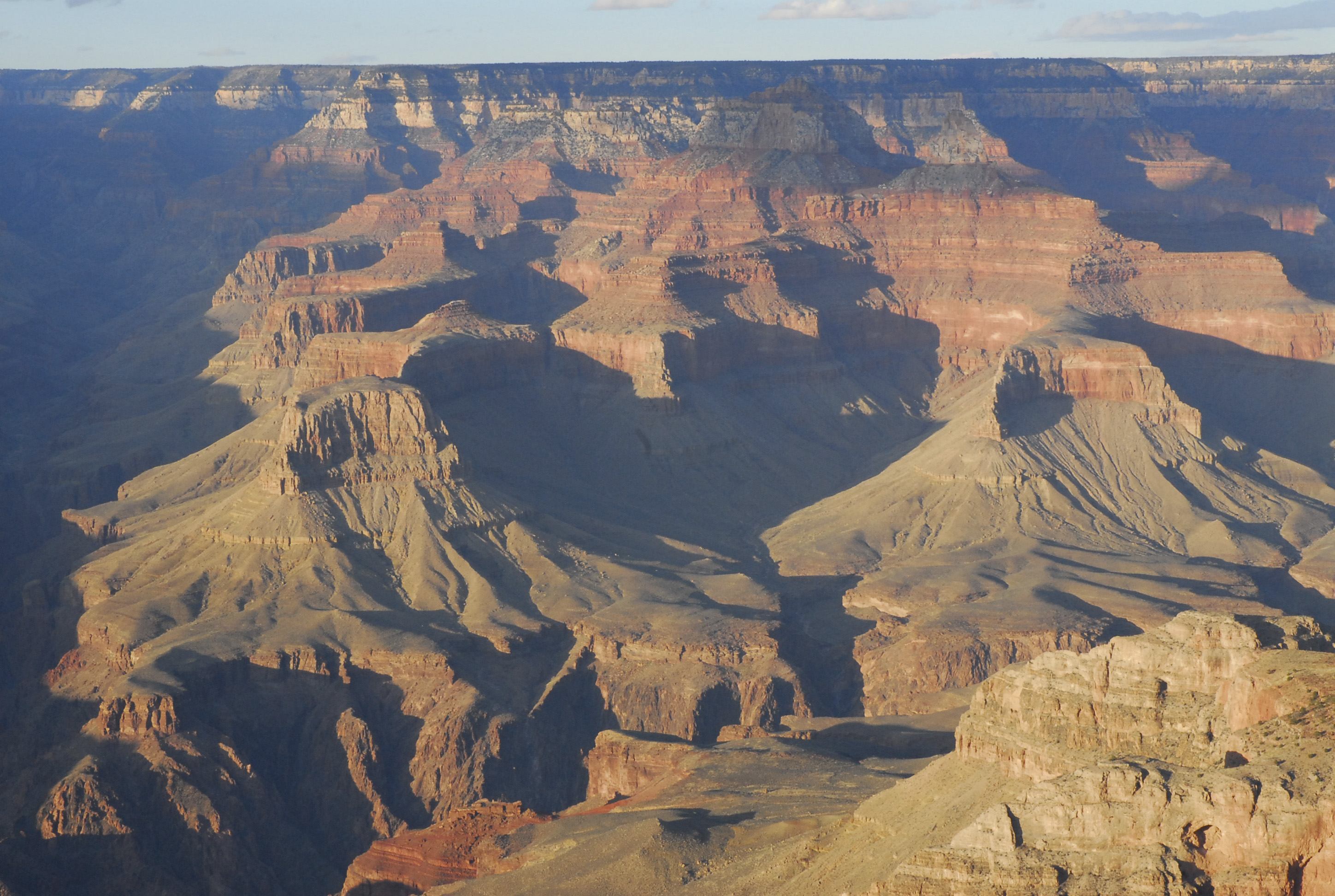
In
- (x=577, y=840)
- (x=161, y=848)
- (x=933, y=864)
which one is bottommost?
(x=161, y=848)

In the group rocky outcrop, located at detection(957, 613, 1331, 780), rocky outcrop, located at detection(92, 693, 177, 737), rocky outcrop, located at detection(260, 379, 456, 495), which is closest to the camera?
rocky outcrop, located at detection(957, 613, 1331, 780)

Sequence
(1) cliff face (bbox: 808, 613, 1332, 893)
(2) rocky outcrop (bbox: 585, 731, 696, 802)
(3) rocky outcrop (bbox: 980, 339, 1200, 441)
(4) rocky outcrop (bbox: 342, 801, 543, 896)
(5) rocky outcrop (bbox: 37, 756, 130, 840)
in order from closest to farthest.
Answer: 1. (1) cliff face (bbox: 808, 613, 1332, 893)
2. (4) rocky outcrop (bbox: 342, 801, 543, 896)
3. (5) rocky outcrop (bbox: 37, 756, 130, 840)
4. (2) rocky outcrop (bbox: 585, 731, 696, 802)
5. (3) rocky outcrop (bbox: 980, 339, 1200, 441)

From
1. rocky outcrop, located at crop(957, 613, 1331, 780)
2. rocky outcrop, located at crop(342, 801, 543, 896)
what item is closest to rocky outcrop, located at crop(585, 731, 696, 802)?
rocky outcrop, located at crop(342, 801, 543, 896)

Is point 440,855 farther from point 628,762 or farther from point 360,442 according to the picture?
point 360,442

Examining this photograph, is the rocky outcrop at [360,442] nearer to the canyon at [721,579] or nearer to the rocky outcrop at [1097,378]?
the canyon at [721,579]

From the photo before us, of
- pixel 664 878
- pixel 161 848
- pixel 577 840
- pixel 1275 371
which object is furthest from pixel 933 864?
pixel 1275 371

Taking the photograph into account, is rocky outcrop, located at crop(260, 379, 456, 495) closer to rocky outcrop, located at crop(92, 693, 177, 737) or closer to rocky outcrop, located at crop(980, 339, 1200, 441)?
rocky outcrop, located at crop(92, 693, 177, 737)

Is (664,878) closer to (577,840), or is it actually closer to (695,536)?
(577,840)

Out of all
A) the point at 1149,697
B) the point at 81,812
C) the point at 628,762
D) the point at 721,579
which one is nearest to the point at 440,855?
the point at 628,762
